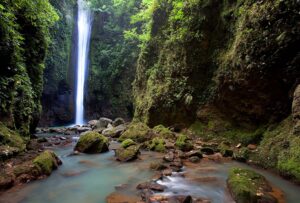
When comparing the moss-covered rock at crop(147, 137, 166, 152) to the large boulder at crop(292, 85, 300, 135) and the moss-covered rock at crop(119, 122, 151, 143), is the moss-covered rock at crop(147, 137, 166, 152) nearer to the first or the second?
the moss-covered rock at crop(119, 122, 151, 143)

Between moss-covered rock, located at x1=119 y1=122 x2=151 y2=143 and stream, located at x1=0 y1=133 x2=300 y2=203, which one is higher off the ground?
moss-covered rock, located at x1=119 y1=122 x2=151 y2=143

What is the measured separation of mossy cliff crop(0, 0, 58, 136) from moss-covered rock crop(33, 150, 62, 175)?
2.42 meters

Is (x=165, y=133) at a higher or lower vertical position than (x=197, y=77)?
lower

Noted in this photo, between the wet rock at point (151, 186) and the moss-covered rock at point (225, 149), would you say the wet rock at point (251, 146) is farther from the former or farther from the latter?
the wet rock at point (151, 186)

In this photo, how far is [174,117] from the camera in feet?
36.0

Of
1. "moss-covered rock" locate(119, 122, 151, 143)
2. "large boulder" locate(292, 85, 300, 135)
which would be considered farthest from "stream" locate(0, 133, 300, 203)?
"moss-covered rock" locate(119, 122, 151, 143)

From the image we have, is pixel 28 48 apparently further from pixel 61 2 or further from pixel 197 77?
pixel 61 2

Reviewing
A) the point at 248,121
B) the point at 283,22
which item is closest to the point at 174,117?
the point at 248,121

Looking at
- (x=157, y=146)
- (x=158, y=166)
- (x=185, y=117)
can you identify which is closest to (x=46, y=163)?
(x=158, y=166)

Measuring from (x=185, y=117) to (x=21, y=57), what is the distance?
6.98 meters

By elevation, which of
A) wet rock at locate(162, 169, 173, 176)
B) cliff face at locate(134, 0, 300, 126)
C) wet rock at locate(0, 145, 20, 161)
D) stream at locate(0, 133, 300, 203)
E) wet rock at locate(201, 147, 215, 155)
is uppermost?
cliff face at locate(134, 0, 300, 126)

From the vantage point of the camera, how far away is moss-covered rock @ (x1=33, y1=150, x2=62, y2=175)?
5.61m

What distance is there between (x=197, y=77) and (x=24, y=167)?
734cm

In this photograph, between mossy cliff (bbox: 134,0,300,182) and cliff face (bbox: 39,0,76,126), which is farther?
cliff face (bbox: 39,0,76,126)
